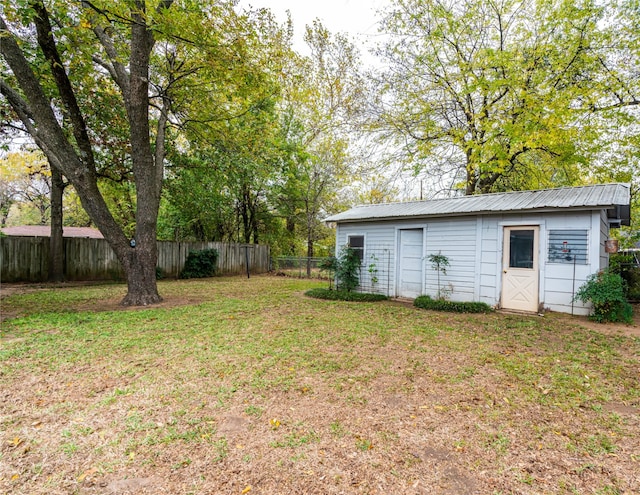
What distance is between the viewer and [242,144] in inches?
348

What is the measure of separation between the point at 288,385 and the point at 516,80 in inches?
388

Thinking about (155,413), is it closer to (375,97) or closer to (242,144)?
(242,144)

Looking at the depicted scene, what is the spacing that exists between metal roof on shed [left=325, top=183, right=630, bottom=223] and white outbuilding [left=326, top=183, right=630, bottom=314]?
17 mm

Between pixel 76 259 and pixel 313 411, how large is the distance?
469 inches

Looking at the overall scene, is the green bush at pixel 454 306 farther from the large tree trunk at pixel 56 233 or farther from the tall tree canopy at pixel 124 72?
the large tree trunk at pixel 56 233

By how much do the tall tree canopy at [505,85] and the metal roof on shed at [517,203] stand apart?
177 cm

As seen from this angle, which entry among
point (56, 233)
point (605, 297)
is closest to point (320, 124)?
point (56, 233)

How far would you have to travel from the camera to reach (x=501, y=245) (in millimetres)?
7293

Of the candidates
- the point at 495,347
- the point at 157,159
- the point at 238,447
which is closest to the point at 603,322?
the point at 495,347

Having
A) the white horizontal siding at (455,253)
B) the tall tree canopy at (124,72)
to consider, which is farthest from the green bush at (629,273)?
the tall tree canopy at (124,72)

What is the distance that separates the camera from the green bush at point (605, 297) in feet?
19.1

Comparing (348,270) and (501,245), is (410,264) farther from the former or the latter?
(501,245)

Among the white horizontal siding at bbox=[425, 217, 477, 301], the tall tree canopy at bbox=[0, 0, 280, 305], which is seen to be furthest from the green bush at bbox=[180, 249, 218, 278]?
the white horizontal siding at bbox=[425, 217, 477, 301]

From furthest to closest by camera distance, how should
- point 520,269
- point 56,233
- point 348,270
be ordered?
1. point 56,233
2. point 348,270
3. point 520,269
